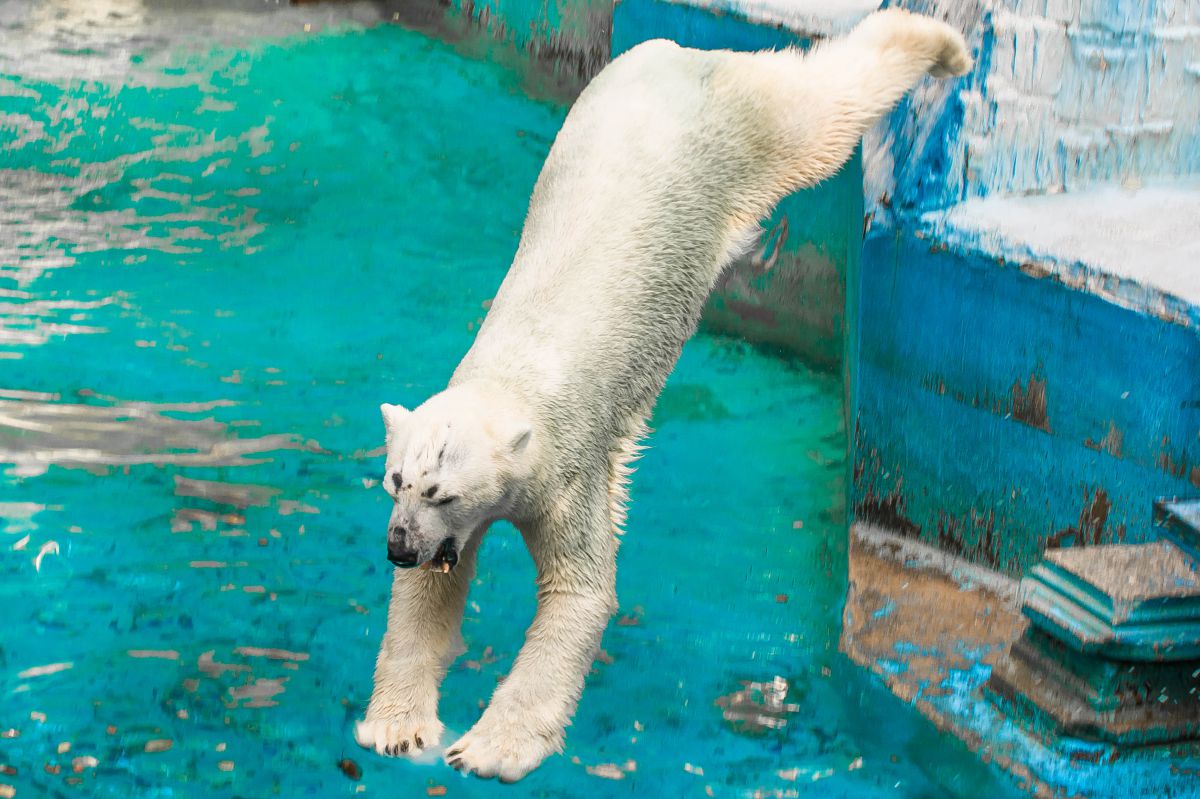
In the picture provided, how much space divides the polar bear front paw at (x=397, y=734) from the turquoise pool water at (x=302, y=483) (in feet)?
0.98

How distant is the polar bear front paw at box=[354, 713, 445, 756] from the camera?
10.4ft

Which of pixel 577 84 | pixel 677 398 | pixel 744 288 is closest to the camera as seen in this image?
pixel 677 398

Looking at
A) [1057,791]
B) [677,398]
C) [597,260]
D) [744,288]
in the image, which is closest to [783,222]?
[744,288]

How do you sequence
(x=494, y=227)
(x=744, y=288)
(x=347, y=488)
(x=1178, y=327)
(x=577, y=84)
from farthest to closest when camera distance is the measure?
(x=577, y=84)
(x=494, y=227)
(x=744, y=288)
(x=347, y=488)
(x=1178, y=327)

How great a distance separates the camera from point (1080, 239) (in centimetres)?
382

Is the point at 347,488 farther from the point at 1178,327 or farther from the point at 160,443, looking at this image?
the point at 1178,327

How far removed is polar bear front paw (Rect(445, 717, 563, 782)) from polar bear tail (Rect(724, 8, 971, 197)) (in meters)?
1.73

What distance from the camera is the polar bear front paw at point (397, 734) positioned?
3.18 meters

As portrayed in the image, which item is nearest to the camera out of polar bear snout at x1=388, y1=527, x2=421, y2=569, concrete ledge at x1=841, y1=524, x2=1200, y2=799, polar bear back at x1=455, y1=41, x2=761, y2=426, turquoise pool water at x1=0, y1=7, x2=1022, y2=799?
polar bear snout at x1=388, y1=527, x2=421, y2=569

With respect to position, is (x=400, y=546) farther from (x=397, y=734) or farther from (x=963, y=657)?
(x=963, y=657)

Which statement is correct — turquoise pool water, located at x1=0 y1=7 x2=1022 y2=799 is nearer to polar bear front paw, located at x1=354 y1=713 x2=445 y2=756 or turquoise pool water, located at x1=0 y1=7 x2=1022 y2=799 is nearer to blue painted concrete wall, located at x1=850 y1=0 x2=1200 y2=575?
polar bear front paw, located at x1=354 y1=713 x2=445 y2=756

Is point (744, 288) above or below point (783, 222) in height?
below

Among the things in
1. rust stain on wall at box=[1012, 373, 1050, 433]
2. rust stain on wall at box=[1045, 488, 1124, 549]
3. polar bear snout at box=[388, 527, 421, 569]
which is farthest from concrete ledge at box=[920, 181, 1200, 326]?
polar bear snout at box=[388, 527, 421, 569]

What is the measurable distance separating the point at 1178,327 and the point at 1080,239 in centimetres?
48
